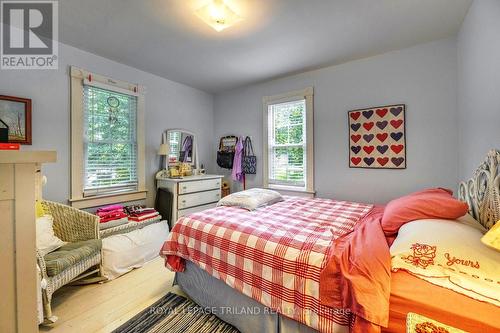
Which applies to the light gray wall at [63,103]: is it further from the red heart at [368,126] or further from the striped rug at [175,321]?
the red heart at [368,126]

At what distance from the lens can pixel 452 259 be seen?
3.37ft

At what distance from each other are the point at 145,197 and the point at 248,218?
2.08 metres

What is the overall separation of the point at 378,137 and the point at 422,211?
60.8 inches

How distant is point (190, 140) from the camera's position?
3955mm

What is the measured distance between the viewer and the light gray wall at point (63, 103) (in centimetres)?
233

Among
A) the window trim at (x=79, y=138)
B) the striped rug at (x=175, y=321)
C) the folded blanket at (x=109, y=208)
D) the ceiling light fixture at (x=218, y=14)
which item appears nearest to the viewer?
the striped rug at (x=175, y=321)

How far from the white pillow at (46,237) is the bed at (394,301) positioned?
3.58 ft

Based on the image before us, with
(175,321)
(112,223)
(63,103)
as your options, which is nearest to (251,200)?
(175,321)

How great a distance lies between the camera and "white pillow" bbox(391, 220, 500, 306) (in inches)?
36.1

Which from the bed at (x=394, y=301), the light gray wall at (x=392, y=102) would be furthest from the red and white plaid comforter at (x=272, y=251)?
the light gray wall at (x=392, y=102)

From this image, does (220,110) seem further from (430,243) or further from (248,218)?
(430,243)

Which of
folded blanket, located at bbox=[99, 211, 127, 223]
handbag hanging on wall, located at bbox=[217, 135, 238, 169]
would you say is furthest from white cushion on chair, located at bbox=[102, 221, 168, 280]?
handbag hanging on wall, located at bbox=[217, 135, 238, 169]

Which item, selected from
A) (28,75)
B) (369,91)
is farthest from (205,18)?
(369,91)

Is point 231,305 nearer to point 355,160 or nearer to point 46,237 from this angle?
point 46,237
